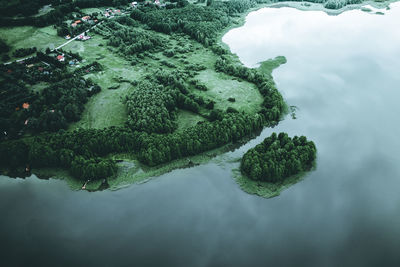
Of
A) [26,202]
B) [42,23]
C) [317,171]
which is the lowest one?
[26,202]

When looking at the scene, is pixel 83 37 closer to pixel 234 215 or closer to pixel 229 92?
pixel 229 92

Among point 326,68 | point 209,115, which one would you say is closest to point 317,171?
point 209,115

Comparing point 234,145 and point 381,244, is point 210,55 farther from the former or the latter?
point 381,244

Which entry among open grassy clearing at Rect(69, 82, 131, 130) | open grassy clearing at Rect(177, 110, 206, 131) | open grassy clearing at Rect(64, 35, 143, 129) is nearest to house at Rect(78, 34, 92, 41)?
open grassy clearing at Rect(64, 35, 143, 129)

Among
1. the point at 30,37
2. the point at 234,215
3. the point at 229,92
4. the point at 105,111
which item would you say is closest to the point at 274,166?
the point at 234,215

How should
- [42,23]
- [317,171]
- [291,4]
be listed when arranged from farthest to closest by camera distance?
[291,4] < [42,23] < [317,171]

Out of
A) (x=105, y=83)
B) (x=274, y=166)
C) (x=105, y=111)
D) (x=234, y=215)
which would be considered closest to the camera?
(x=234, y=215)
